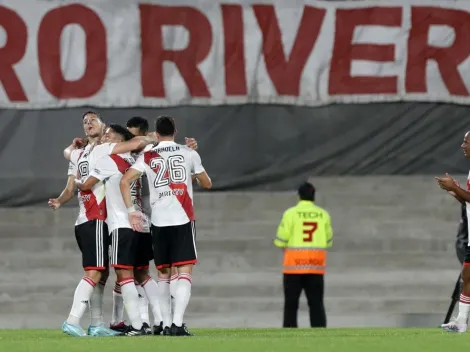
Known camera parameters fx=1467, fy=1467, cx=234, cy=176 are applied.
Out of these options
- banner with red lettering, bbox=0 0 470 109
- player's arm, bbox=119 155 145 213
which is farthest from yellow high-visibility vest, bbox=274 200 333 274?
player's arm, bbox=119 155 145 213

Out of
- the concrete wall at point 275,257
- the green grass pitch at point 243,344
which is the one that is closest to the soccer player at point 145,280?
the green grass pitch at point 243,344

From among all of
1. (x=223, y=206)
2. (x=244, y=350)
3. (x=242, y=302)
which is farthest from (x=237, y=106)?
(x=244, y=350)

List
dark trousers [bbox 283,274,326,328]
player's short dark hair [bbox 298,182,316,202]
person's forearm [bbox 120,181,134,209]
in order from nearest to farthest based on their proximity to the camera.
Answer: person's forearm [bbox 120,181,134,209] → player's short dark hair [bbox 298,182,316,202] → dark trousers [bbox 283,274,326,328]

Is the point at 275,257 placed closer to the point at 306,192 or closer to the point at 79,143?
the point at 306,192

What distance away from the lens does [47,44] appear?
1420cm

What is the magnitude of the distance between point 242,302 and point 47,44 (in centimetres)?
314

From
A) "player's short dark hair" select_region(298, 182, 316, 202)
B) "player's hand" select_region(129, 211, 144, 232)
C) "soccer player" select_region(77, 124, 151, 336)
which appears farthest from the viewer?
"player's short dark hair" select_region(298, 182, 316, 202)

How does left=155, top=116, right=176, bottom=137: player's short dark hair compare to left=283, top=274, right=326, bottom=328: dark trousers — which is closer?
left=155, top=116, right=176, bottom=137: player's short dark hair

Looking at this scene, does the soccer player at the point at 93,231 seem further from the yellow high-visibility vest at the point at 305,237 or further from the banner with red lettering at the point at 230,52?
the banner with red lettering at the point at 230,52

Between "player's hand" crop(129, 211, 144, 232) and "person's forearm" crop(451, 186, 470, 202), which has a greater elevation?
"person's forearm" crop(451, 186, 470, 202)

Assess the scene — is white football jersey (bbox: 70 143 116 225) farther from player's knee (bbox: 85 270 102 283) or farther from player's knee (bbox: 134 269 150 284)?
player's knee (bbox: 134 269 150 284)

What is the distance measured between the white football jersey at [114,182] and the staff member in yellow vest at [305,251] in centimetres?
297

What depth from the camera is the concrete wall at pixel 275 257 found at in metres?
14.3

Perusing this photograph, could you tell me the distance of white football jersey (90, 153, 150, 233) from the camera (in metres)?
10.2
